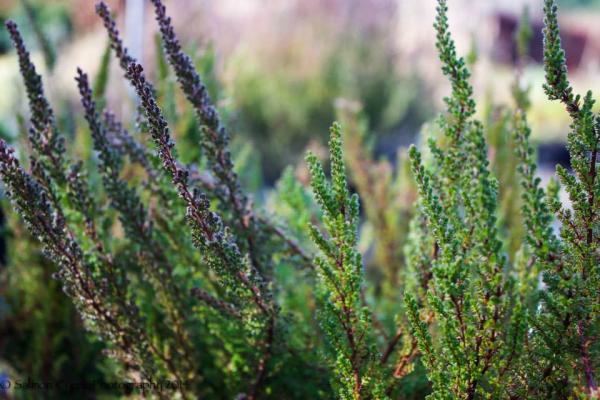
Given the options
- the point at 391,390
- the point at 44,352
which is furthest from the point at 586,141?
the point at 44,352

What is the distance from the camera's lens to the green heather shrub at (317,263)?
2.04 feet

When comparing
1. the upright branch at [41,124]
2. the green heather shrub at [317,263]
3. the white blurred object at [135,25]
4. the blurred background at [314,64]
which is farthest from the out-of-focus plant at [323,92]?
the upright branch at [41,124]

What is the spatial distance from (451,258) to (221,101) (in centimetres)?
92

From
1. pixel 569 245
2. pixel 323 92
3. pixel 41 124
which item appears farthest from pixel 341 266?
pixel 323 92

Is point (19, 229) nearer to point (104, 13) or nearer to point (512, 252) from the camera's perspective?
point (104, 13)

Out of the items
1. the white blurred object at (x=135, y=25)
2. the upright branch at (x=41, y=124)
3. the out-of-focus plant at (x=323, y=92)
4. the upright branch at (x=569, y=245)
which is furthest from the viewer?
the out-of-focus plant at (x=323, y=92)

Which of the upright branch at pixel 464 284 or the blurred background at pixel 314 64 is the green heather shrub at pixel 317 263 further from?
the blurred background at pixel 314 64

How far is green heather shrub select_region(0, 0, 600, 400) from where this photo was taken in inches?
24.5

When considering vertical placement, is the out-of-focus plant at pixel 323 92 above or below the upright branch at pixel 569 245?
above

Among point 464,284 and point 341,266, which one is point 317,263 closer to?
point 341,266

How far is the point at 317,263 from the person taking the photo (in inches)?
26.2

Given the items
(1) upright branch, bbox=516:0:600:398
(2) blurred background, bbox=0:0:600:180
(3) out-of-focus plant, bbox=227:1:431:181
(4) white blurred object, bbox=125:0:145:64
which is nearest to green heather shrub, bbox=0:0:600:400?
(1) upright branch, bbox=516:0:600:398

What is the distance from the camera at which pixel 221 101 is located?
141 cm

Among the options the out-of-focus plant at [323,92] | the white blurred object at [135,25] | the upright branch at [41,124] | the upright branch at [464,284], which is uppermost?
the out-of-focus plant at [323,92]
